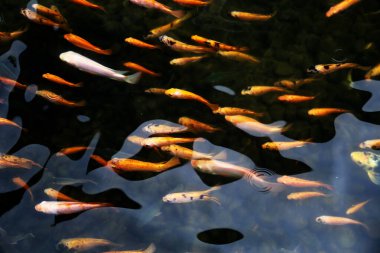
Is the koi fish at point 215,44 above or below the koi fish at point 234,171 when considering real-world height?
above

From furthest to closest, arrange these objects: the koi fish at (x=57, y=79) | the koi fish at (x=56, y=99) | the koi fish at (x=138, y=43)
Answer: the koi fish at (x=138, y=43) → the koi fish at (x=57, y=79) → the koi fish at (x=56, y=99)

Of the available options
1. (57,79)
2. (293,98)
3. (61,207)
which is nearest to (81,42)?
(57,79)

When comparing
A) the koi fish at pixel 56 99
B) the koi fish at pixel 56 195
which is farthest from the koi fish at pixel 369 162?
the koi fish at pixel 56 99

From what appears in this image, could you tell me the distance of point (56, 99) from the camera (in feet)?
14.0

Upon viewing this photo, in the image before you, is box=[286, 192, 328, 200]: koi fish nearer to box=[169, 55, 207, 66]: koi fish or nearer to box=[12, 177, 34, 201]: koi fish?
box=[169, 55, 207, 66]: koi fish

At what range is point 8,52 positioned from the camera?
192 inches

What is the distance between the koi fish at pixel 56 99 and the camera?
427 cm

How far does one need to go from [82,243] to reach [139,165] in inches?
32.2

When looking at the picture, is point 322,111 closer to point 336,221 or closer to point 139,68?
point 336,221

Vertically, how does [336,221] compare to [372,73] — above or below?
below

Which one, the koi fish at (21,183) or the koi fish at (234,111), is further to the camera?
the koi fish at (234,111)

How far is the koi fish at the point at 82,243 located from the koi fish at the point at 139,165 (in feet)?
2.19

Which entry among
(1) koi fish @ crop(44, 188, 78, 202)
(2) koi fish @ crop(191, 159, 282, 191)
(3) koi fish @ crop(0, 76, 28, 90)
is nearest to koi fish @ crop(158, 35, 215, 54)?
(2) koi fish @ crop(191, 159, 282, 191)

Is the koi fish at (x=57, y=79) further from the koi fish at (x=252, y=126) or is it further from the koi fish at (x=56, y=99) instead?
the koi fish at (x=252, y=126)
